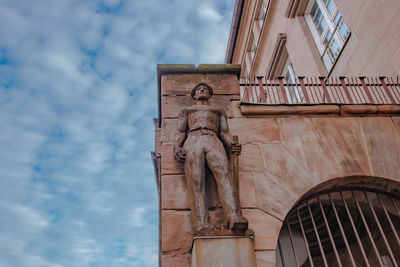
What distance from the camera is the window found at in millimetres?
10305

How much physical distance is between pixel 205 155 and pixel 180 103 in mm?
1485

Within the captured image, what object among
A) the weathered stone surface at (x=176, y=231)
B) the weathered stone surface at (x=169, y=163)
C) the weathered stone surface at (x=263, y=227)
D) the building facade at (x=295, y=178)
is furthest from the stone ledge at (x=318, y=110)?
the weathered stone surface at (x=176, y=231)

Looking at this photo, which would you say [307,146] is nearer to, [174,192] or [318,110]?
[318,110]

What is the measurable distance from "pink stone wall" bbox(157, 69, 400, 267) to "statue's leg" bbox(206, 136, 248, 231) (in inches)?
12.6

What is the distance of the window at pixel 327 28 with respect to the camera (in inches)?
406

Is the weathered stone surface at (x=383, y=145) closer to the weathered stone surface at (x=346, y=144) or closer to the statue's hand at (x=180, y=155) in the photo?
the weathered stone surface at (x=346, y=144)

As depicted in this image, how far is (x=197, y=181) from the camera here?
13.4 ft

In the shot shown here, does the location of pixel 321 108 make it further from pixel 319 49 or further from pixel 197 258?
pixel 319 49

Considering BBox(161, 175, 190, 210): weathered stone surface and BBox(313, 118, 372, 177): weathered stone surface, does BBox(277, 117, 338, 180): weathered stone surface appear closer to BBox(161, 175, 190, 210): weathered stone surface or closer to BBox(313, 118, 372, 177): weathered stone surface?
BBox(313, 118, 372, 177): weathered stone surface

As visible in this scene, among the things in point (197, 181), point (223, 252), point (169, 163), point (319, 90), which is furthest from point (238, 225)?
point (319, 90)

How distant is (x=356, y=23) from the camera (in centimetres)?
915

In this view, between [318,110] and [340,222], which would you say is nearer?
[340,222]

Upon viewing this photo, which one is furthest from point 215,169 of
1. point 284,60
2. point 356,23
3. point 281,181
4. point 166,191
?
point 284,60

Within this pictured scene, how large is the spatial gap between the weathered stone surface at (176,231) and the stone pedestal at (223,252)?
1.21 ft
